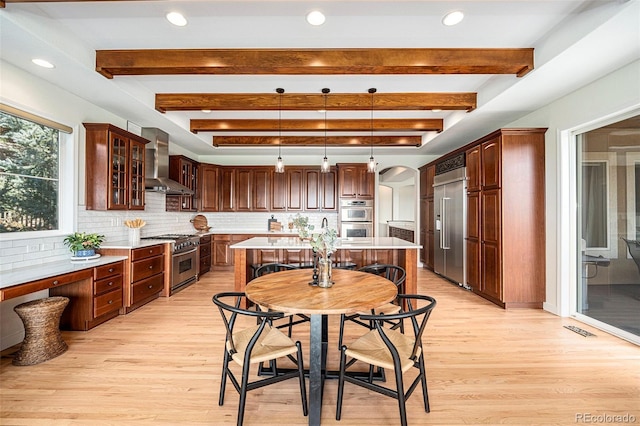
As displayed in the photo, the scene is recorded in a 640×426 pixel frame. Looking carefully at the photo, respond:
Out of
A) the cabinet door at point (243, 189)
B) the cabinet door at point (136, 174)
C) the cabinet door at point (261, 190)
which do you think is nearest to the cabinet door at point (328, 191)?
the cabinet door at point (261, 190)

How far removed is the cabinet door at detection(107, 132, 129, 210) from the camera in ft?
12.0

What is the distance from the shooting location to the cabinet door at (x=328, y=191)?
6742 mm

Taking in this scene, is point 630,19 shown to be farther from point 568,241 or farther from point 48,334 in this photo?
point 48,334

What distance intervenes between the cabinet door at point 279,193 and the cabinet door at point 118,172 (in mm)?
3228

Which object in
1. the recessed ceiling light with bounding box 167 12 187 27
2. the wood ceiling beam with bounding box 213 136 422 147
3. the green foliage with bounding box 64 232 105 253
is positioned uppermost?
the recessed ceiling light with bounding box 167 12 187 27

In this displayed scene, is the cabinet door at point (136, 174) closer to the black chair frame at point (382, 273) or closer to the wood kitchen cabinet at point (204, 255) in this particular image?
the wood kitchen cabinet at point (204, 255)

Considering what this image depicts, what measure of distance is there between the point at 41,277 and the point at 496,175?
5.17m

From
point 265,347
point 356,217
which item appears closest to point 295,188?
point 356,217

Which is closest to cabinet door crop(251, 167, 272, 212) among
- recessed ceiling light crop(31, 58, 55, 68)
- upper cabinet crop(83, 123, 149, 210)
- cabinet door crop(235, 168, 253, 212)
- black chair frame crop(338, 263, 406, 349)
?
cabinet door crop(235, 168, 253, 212)

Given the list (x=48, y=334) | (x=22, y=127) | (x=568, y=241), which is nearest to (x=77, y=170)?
(x=22, y=127)

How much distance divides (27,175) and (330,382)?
145 inches

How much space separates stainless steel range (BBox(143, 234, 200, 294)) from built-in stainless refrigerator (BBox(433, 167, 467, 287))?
185 inches

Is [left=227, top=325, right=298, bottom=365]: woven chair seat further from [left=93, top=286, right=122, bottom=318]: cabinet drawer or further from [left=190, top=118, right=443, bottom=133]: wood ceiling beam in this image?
[left=190, top=118, right=443, bottom=133]: wood ceiling beam

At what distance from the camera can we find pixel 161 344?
111 inches
